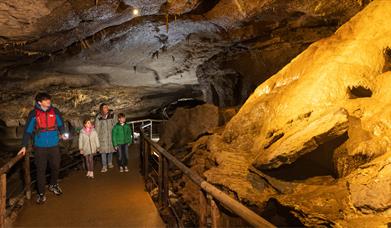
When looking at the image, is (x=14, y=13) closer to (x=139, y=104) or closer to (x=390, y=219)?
(x=390, y=219)

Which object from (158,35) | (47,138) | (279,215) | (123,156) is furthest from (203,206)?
(158,35)

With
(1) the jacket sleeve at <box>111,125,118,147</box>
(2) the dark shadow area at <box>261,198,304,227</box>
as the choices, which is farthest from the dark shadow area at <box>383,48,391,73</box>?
(1) the jacket sleeve at <box>111,125,118,147</box>

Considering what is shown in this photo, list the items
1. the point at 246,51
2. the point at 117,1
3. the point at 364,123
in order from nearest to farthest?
the point at 364,123 < the point at 117,1 < the point at 246,51

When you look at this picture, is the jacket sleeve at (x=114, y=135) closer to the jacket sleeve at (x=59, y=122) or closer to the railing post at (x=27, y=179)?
the jacket sleeve at (x=59, y=122)

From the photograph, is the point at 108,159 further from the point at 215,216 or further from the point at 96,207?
the point at 215,216

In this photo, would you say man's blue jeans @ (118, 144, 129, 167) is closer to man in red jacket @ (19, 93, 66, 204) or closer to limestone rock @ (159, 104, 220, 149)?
limestone rock @ (159, 104, 220, 149)

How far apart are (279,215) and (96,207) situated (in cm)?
291

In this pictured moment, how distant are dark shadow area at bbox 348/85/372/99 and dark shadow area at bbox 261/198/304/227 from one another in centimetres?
207

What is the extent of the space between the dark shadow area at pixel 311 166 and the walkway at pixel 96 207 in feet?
6.30

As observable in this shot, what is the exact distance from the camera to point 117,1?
21.2 ft

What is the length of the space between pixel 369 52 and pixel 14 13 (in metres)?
5.71

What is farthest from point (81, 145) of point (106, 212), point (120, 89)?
point (120, 89)

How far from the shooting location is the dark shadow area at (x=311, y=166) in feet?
16.9

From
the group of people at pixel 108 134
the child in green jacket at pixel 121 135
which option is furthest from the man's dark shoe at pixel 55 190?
the child in green jacket at pixel 121 135
